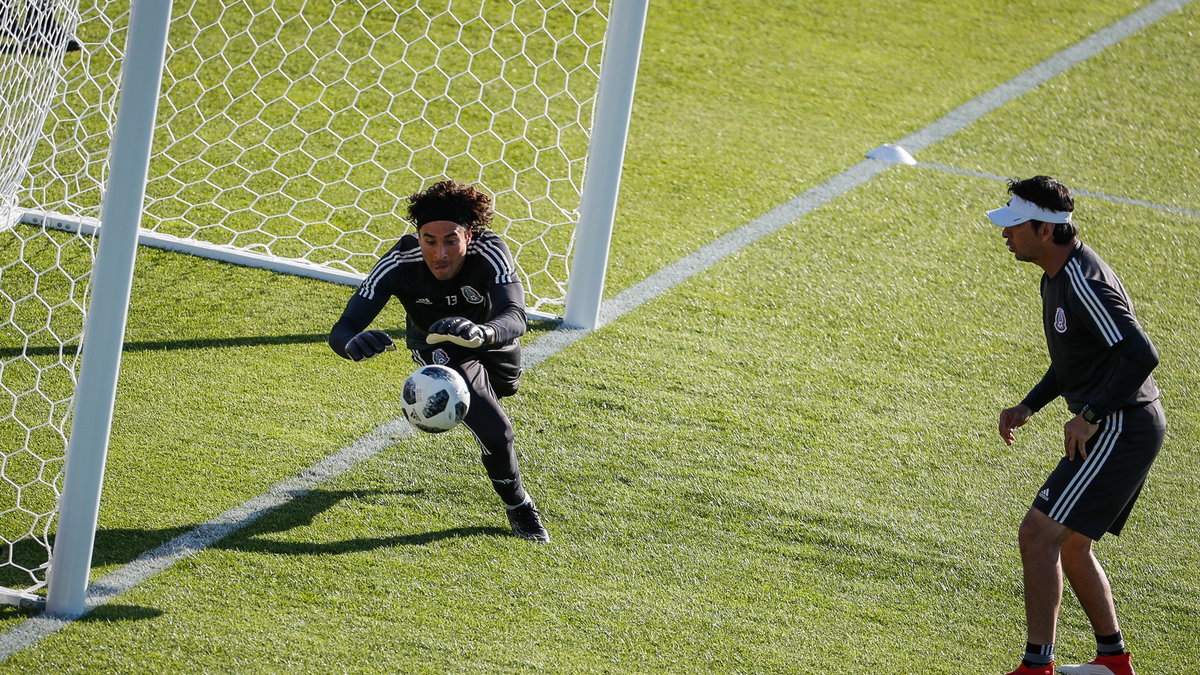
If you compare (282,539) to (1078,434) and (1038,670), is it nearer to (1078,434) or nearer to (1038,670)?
(1038,670)

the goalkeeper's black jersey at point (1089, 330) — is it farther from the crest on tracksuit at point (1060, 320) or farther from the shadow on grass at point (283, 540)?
the shadow on grass at point (283, 540)

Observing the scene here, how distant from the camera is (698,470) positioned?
5355mm

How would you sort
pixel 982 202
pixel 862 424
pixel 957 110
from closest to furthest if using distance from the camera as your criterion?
pixel 862 424 → pixel 982 202 → pixel 957 110

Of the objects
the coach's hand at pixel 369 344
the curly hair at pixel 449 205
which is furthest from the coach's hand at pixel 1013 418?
the coach's hand at pixel 369 344

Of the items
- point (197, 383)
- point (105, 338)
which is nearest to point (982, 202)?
point (197, 383)

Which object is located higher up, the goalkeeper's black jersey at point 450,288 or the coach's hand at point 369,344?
the goalkeeper's black jersey at point 450,288

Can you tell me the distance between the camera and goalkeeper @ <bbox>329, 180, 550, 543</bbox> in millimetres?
4480

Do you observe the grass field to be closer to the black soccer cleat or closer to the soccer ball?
the black soccer cleat

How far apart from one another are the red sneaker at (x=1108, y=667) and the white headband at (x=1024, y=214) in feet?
4.68

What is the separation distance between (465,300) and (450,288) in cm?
7

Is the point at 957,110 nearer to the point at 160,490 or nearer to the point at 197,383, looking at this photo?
the point at 197,383

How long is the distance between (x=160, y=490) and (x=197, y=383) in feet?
3.13

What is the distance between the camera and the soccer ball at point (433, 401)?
424cm

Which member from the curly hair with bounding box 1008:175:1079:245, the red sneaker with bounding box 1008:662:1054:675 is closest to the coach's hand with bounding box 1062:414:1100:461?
the curly hair with bounding box 1008:175:1079:245
